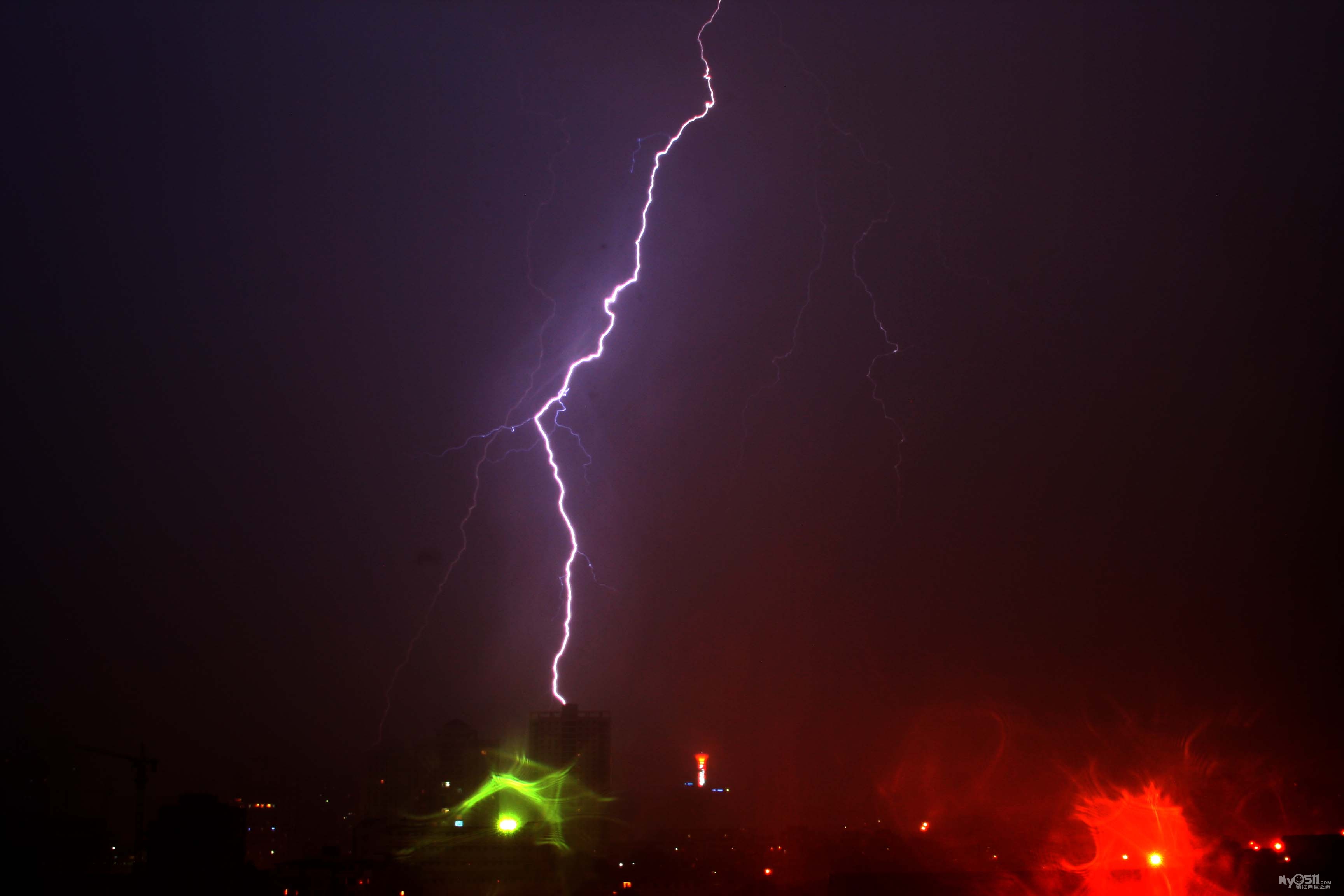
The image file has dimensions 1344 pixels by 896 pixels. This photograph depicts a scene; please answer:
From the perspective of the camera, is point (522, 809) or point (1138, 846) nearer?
point (1138, 846)

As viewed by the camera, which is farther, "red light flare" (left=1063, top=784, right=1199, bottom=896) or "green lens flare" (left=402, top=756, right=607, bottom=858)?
"green lens flare" (left=402, top=756, right=607, bottom=858)

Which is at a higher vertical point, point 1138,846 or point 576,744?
point 576,744

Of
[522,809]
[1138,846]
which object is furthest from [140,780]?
[1138,846]

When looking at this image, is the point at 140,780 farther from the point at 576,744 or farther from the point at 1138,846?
the point at 1138,846

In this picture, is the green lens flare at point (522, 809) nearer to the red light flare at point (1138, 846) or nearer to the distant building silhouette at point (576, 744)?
the distant building silhouette at point (576, 744)

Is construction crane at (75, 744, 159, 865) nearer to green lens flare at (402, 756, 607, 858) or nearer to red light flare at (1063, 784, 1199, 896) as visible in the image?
green lens flare at (402, 756, 607, 858)

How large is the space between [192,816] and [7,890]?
290cm

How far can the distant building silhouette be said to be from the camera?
22438 mm

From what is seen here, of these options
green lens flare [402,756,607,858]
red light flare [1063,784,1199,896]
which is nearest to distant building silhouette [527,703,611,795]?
green lens flare [402,756,607,858]

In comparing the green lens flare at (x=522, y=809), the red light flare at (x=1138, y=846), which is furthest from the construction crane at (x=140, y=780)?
the red light flare at (x=1138, y=846)

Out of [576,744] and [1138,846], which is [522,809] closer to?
[576,744]

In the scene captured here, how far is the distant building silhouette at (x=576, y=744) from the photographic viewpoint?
22.4 meters

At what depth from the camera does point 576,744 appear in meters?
22.8

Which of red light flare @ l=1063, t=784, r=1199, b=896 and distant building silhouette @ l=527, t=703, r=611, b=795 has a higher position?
distant building silhouette @ l=527, t=703, r=611, b=795
